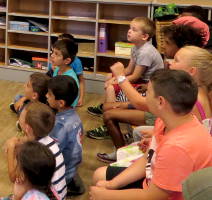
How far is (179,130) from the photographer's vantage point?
156cm

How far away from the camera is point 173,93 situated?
155 cm

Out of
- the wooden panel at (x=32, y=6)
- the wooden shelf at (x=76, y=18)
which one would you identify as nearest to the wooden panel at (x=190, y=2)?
the wooden shelf at (x=76, y=18)

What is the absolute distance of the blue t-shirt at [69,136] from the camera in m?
2.42

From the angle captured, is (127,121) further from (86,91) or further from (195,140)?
(86,91)

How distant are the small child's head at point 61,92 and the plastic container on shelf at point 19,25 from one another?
8.76ft

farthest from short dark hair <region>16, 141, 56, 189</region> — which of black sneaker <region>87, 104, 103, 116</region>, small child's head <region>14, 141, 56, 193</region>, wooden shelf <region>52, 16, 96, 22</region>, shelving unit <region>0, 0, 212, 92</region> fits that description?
wooden shelf <region>52, 16, 96, 22</region>

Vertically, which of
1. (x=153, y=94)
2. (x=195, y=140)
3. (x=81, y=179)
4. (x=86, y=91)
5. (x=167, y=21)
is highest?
(x=167, y=21)

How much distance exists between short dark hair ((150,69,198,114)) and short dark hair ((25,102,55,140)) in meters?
0.77

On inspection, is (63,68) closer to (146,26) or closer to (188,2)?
(146,26)

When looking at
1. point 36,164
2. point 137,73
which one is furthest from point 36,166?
point 137,73

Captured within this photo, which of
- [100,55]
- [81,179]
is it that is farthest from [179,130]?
[100,55]

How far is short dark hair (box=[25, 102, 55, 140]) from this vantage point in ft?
7.02

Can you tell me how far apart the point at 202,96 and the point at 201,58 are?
0.20 m

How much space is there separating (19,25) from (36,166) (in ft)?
11.9
